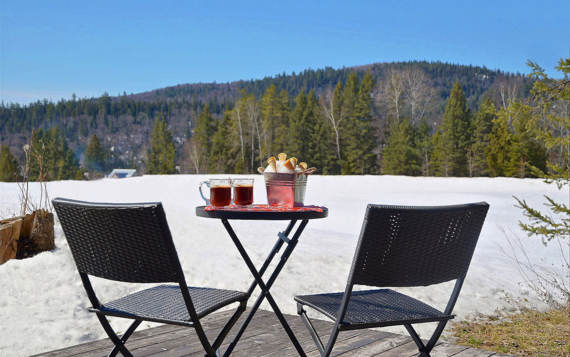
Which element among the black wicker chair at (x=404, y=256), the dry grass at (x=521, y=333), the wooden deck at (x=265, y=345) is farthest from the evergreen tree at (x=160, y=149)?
the black wicker chair at (x=404, y=256)

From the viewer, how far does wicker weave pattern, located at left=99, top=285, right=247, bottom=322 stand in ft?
6.05

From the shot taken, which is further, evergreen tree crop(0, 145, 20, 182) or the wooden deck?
evergreen tree crop(0, 145, 20, 182)

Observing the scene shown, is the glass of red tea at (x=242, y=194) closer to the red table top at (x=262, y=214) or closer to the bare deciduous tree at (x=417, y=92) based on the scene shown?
the red table top at (x=262, y=214)

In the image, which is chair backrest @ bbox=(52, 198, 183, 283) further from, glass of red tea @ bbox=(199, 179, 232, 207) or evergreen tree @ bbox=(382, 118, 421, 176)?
evergreen tree @ bbox=(382, 118, 421, 176)

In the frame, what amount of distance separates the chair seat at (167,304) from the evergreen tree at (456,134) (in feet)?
98.1

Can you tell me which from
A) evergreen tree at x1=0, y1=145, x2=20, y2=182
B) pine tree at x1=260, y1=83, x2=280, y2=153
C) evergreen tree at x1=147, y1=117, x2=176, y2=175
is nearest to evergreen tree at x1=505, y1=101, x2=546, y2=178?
pine tree at x1=260, y1=83, x2=280, y2=153

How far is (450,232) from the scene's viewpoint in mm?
1860

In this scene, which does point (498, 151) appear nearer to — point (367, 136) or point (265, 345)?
point (367, 136)

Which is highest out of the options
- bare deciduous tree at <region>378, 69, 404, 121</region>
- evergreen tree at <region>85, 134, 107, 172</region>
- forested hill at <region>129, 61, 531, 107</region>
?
forested hill at <region>129, 61, 531, 107</region>

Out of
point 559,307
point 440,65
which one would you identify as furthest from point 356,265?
point 440,65

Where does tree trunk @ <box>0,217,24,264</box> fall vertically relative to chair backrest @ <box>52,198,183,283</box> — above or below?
below

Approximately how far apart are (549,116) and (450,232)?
10.8 feet

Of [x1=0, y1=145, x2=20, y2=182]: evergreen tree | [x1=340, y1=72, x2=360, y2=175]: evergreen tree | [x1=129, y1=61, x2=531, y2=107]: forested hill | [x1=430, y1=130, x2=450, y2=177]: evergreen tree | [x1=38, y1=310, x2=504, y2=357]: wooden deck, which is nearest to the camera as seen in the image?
[x1=38, y1=310, x2=504, y2=357]: wooden deck

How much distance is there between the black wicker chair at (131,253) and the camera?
5.53 ft
